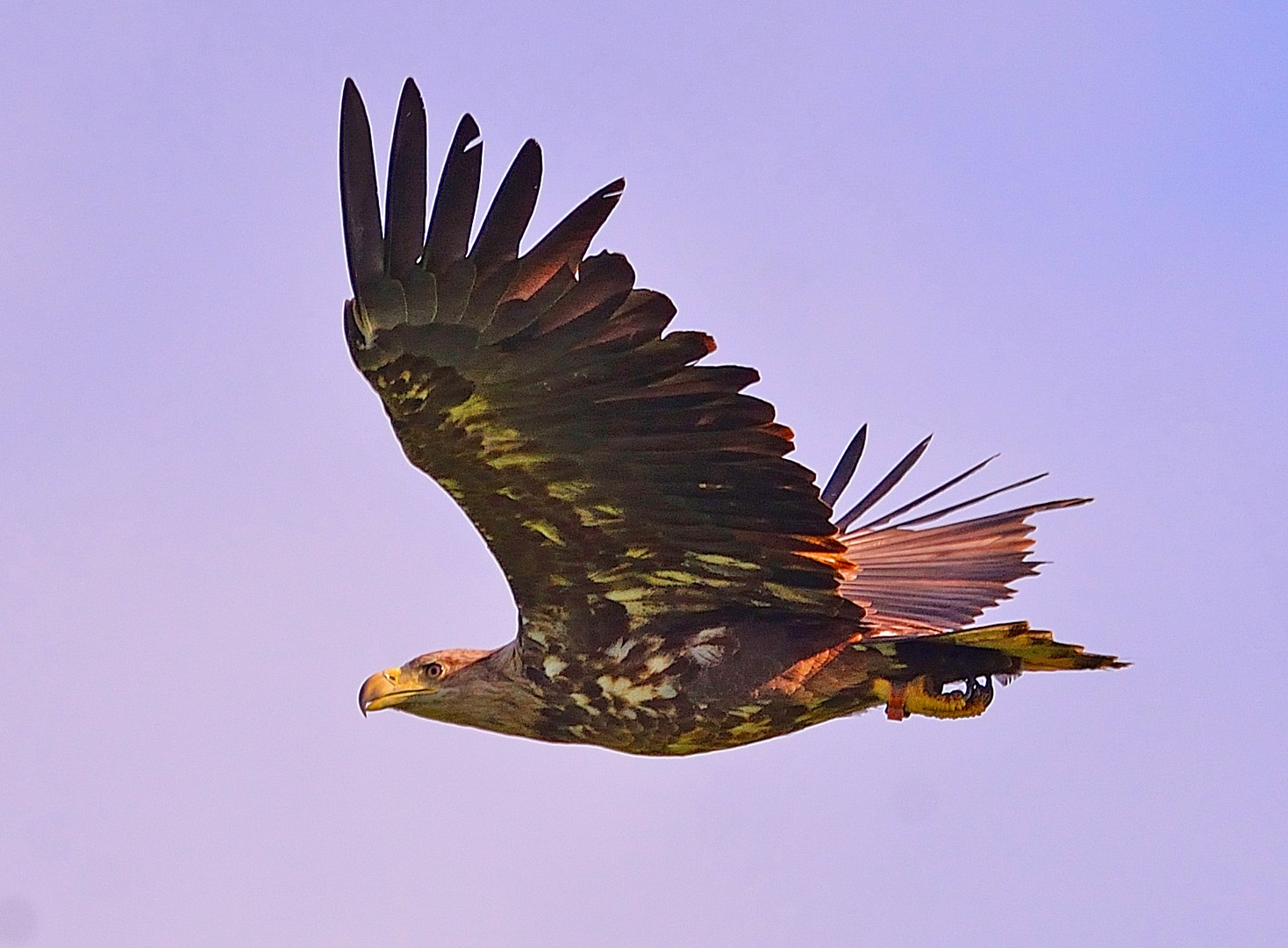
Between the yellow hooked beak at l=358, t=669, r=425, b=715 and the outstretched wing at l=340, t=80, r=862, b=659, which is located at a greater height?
the outstretched wing at l=340, t=80, r=862, b=659

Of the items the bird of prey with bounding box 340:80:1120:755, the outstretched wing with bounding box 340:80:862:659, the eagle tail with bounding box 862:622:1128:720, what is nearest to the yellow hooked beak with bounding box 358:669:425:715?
the bird of prey with bounding box 340:80:1120:755

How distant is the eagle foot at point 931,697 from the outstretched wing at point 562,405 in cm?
39

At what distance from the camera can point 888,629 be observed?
894 cm

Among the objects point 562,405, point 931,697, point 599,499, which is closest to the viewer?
point 562,405

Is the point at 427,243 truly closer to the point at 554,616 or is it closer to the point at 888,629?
the point at 554,616

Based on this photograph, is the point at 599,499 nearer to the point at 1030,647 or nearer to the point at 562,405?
the point at 562,405

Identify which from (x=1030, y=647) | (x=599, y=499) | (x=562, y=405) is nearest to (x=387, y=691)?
(x=599, y=499)

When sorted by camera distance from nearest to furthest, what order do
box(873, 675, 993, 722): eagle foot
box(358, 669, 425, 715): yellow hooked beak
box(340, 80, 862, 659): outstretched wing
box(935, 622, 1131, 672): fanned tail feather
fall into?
1. box(340, 80, 862, 659): outstretched wing
2. box(935, 622, 1131, 672): fanned tail feather
3. box(873, 675, 993, 722): eagle foot
4. box(358, 669, 425, 715): yellow hooked beak

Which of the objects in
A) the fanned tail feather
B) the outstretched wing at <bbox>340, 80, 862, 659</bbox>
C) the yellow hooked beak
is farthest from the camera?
the yellow hooked beak

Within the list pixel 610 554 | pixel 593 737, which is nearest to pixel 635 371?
pixel 610 554

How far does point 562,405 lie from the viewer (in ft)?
24.6

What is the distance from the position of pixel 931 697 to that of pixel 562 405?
2.01 m

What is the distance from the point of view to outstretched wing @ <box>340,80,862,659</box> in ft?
23.3

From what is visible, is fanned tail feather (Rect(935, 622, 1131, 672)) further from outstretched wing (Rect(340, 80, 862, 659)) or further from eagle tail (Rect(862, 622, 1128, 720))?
outstretched wing (Rect(340, 80, 862, 659))
